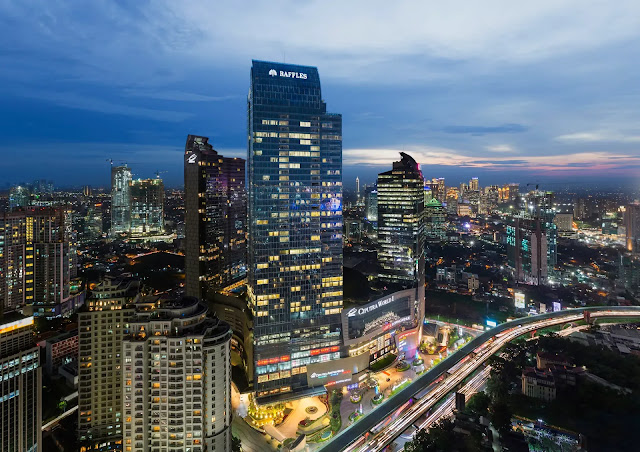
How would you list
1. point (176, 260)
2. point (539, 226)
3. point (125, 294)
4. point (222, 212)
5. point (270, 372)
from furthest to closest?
point (176, 260)
point (539, 226)
point (222, 212)
point (270, 372)
point (125, 294)

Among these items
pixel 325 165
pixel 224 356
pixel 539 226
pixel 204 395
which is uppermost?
pixel 325 165

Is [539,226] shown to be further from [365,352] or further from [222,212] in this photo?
[222,212]

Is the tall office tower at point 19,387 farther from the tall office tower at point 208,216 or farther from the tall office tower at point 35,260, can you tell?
the tall office tower at point 35,260

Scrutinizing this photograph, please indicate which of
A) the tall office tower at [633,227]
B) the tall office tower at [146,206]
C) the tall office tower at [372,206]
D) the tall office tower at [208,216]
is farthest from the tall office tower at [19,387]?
the tall office tower at [372,206]

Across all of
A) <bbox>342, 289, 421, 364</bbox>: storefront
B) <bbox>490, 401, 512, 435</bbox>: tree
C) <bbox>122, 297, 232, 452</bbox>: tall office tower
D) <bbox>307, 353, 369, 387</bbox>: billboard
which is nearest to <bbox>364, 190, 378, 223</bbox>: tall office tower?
<bbox>342, 289, 421, 364</bbox>: storefront

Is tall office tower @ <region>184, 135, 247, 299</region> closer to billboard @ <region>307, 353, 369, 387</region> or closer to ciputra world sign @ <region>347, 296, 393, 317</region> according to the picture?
billboard @ <region>307, 353, 369, 387</region>

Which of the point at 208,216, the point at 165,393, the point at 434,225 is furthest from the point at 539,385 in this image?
the point at 434,225

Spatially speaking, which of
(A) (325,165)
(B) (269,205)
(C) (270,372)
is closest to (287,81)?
(A) (325,165)
